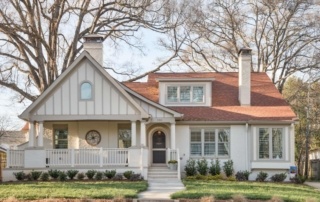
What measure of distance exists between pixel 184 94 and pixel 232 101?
2687 mm

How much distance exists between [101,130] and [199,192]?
9879mm

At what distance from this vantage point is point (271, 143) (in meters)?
25.7

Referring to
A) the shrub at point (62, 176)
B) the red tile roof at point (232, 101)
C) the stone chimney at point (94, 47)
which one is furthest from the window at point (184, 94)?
the shrub at point (62, 176)

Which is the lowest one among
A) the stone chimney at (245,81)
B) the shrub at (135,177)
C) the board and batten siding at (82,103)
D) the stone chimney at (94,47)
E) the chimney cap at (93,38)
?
the shrub at (135,177)

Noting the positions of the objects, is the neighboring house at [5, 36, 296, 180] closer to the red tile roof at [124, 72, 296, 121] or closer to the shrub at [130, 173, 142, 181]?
the red tile roof at [124, 72, 296, 121]

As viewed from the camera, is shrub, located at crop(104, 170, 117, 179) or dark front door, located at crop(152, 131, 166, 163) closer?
shrub, located at crop(104, 170, 117, 179)

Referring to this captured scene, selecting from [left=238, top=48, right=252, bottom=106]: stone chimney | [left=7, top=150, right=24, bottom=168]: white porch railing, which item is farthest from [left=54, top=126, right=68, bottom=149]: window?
[left=238, top=48, right=252, bottom=106]: stone chimney

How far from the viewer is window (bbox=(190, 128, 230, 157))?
26234 mm

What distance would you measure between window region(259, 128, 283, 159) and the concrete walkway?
560cm

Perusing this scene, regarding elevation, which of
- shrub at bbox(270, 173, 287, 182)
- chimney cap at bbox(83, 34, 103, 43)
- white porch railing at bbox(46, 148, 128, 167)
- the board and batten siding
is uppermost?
chimney cap at bbox(83, 34, 103, 43)

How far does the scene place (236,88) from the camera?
2922cm

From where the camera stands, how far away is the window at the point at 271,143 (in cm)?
2573

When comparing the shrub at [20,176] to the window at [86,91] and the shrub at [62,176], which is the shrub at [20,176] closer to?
the shrub at [62,176]

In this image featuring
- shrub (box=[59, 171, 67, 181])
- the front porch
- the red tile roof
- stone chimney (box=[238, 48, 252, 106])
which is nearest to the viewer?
shrub (box=[59, 171, 67, 181])
